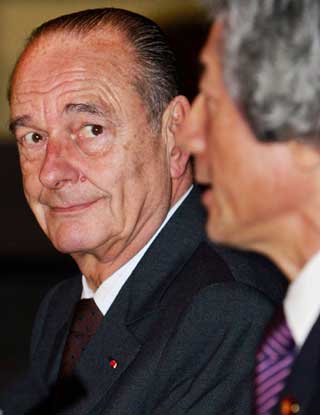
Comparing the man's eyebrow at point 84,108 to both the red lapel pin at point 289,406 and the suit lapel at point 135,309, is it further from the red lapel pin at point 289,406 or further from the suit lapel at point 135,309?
the red lapel pin at point 289,406

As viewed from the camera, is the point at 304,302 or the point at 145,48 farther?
the point at 145,48

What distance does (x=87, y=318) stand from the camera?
2369 millimetres

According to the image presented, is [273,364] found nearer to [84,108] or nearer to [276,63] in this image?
[276,63]

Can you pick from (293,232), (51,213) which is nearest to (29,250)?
(51,213)

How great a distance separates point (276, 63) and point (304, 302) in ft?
1.04

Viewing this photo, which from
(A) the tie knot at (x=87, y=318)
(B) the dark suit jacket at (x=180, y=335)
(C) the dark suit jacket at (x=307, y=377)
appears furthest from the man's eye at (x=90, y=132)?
(C) the dark suit jacket at (x=307, y=377)

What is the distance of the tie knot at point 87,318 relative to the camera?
2.34 meters

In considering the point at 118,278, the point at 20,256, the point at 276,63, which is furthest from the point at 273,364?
the point at 20,256

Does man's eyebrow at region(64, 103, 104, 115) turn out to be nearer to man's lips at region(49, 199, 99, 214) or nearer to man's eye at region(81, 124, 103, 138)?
man's eye at region(81, 124, 103, 138)

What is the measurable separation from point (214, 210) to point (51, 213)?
31.2 inches

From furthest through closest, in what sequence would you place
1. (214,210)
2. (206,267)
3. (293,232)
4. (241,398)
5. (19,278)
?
(19,278)
(206,267)
(241,398)
(214,210)
(293,232)

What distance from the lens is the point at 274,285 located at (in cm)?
215

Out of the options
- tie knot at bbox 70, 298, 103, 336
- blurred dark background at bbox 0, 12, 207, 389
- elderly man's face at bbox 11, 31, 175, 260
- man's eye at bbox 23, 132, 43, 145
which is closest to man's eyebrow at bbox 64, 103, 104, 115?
elderly man's face at bbox 11, 31, 175, 260

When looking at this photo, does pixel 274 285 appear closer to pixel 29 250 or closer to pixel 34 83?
pixel 34 83
